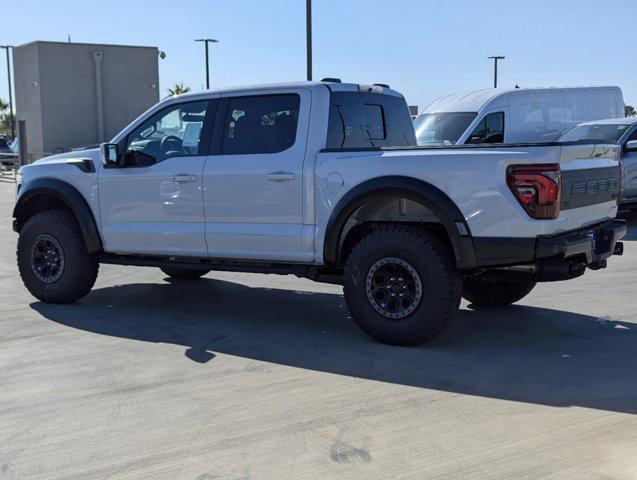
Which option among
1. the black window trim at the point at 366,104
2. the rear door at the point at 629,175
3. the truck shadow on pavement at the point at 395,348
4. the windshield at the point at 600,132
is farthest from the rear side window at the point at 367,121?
the windshield at the point at 600,132

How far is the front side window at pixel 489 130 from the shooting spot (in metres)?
15.4

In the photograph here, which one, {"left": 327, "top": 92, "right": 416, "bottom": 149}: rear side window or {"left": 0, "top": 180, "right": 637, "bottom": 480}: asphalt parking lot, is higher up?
{"left": 327, "top": 92, "right": 416, "bottom": 149}: rear side window

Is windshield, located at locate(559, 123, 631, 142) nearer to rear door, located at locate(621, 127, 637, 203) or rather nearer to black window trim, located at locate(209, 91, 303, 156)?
rear door, located at locate(621, 127, 637, 203)

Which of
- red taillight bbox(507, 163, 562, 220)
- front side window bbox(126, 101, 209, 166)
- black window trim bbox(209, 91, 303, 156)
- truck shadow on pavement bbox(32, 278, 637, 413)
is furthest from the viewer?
front side window bbox(126, 101, 209, 166)

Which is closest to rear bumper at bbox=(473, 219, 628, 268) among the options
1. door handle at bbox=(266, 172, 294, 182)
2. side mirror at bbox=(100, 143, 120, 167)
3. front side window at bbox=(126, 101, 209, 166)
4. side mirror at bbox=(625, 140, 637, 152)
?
door handle at bbox=(266, 172, 294, 182)

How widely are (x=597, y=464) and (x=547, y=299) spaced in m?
4.11

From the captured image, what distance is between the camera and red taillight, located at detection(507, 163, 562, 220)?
521 centimetres

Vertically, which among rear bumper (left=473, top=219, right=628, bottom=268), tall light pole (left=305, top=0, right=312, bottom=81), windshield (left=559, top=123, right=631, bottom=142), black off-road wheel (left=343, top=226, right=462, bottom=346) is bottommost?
black off-road wheel (left=343, top=226, right=462, bottom=346)

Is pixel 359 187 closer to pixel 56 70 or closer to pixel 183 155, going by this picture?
pixel 183 155

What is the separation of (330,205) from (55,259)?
3.05 metres

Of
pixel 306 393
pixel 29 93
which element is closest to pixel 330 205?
pixel 306 393

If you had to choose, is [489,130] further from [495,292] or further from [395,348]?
[395,348]

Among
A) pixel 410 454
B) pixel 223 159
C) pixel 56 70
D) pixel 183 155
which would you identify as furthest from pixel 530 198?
pixel 56 70

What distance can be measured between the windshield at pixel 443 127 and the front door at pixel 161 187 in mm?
8866
